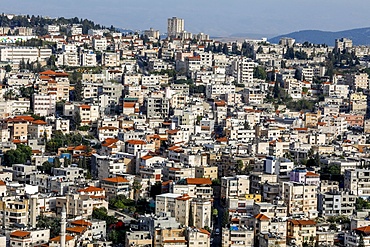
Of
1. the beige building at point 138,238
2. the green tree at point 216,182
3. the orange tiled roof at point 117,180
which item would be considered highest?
the orange tiled roof at point 117,180

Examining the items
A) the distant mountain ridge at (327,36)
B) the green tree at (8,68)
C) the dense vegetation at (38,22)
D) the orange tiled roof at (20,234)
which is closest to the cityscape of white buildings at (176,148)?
the orange tiled roof at (20,234)

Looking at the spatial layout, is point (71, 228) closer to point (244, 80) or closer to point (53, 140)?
point (53, 140)

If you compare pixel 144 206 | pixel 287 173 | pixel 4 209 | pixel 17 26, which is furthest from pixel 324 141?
pixel 17 26

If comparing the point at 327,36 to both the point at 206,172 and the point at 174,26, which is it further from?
the point at 206,172

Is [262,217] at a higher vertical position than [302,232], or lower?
higher

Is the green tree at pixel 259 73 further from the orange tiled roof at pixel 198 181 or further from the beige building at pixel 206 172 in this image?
the orange tiled roof at pixel 198 181

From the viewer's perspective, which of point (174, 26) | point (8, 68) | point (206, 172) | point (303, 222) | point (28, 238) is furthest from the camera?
point (174, 26)

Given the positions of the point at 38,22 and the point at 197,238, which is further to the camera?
the point at 38,22

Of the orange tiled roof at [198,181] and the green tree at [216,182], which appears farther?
the green tree at [216,182]

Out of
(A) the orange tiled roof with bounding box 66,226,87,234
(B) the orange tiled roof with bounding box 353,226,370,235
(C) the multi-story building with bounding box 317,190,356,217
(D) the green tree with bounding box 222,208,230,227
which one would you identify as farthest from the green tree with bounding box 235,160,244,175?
(A) the orange tiled roof with bounding box 66,226,87,234

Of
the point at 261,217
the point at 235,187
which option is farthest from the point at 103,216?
the point at 235,187

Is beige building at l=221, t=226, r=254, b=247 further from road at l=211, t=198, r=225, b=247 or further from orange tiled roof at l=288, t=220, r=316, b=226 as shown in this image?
orange tiled roof at l=288, t=220, r=316, b=226
